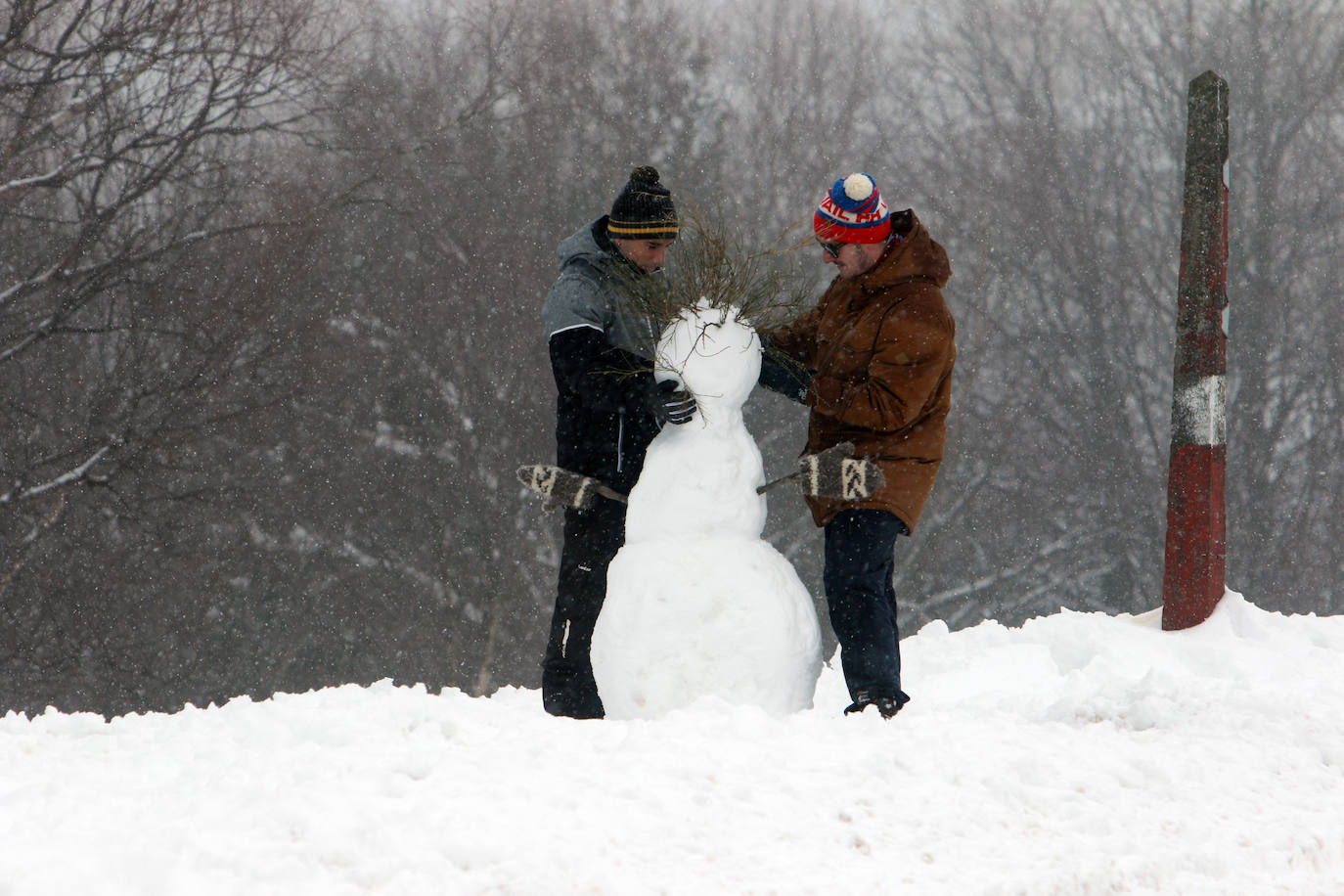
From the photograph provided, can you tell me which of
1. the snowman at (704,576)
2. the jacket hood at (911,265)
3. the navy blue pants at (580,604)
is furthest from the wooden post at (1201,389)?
the navy blue pants at (580,604)

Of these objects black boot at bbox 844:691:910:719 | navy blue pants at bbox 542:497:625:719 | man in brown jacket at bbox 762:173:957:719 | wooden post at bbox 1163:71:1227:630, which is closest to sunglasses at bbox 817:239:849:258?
man in brown jacket at bbox 762:173:957:719

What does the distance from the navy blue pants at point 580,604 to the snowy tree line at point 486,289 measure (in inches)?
352

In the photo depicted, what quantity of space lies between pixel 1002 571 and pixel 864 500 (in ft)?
54.7

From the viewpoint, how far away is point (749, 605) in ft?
11.7

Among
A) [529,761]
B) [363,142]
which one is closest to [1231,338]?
[363,142]

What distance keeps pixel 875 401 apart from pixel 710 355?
56 cm

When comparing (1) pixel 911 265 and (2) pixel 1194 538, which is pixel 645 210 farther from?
(2) pixel 1194 538

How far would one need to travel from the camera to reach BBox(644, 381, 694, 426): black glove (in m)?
3.67

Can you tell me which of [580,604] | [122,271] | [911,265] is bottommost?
→ [580,604]

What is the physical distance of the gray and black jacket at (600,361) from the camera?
395 cm

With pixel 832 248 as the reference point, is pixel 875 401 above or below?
below

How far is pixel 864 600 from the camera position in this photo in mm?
3869

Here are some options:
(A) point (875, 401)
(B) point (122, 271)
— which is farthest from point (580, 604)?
(B) point (122, 271)

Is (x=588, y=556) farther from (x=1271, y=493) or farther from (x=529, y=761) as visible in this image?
(x=1271, y=493)
